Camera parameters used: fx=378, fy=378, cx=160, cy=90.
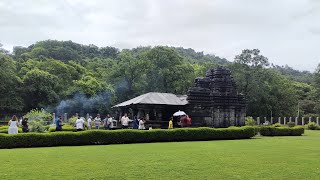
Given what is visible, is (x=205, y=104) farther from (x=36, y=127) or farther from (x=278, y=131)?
(x=36, y=127)

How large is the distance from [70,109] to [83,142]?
3690cm

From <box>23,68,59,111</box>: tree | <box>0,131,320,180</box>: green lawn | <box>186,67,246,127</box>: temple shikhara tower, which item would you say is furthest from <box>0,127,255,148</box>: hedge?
<box>23,68,59,111</box>: tree

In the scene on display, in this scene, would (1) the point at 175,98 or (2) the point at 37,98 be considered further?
(2) the point at 37,98

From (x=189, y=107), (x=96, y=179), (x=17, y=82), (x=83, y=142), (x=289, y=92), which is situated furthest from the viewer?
(x=289, y=92)

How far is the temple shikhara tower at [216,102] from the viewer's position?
117ft

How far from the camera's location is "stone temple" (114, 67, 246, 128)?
1380 inches

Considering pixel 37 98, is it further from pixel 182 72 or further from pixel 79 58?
pixel 79 58

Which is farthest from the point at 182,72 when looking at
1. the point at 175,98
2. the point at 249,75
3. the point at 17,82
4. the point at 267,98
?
the point at 17,82

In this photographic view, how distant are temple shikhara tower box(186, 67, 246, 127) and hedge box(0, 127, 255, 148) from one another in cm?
1009

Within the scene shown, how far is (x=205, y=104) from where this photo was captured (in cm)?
3594

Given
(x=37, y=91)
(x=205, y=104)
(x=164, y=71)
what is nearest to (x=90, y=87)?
(x=37, y=91)

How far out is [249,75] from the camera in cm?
5756

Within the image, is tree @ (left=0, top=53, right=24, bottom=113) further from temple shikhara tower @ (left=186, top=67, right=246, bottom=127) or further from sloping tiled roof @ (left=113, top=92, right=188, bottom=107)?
temple shikhara tower @ (left=186, top=67, right=246, bottom=127)

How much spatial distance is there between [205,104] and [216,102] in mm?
1104
